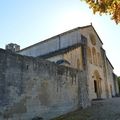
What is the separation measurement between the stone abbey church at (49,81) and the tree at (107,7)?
5.52m

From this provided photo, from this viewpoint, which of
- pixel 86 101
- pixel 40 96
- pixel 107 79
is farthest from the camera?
pixel 107 79

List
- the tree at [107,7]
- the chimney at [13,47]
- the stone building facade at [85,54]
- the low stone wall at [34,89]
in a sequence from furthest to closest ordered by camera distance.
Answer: the chimney at [13,47] < the stone building facade at [85,54] < the low stone wall at [34,89] < the tree at [107,7]

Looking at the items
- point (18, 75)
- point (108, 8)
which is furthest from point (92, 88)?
point (108, 8)

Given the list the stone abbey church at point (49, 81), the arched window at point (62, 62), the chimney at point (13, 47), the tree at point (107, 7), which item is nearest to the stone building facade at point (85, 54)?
the stone abbey church at point (49, 81)

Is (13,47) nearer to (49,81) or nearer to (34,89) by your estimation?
(49,81)

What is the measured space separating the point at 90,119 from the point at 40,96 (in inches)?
133

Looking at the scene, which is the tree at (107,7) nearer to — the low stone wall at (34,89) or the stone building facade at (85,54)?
A: the low stone wall at (34,89)

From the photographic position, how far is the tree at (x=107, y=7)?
29.8 feet

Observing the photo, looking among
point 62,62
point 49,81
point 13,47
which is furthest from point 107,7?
point 13,47

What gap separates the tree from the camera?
9082 mm

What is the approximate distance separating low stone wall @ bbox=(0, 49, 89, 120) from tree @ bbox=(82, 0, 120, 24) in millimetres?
5512

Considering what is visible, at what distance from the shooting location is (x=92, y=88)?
87.4 ft

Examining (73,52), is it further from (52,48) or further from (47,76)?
(47,76)

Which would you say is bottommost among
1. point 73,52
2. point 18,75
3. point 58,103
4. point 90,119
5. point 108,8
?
point 90,119
